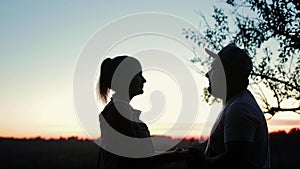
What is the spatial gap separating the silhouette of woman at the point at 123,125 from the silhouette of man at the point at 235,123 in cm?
37

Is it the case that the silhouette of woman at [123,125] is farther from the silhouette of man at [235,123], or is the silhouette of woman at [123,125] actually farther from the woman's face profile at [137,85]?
the silhouette of man at [235,123]

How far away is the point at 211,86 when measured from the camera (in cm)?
359

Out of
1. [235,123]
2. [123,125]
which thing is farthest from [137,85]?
[235,123]

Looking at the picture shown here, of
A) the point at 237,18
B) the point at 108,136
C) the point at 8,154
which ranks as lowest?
the point at 8,154

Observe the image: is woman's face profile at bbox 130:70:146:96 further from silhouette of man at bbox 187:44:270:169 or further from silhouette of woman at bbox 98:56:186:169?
silhouette of man at bbox 187:44:270:169

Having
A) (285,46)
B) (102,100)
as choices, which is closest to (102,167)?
(102,100)

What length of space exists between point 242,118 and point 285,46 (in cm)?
844

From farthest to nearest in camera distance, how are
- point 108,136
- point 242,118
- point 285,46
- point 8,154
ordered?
point 8,154 < point 285,46 < point 108,136 < point 242,118

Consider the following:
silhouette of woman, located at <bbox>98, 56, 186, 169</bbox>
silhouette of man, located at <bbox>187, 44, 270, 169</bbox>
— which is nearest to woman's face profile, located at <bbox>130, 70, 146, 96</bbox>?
silhouette of woman, located at <bbox>98, 56, 186, 169</bbox>

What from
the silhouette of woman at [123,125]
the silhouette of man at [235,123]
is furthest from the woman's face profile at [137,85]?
the silhouette of man at [235,123]

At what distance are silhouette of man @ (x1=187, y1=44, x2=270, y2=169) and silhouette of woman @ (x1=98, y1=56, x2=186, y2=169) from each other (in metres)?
0.37

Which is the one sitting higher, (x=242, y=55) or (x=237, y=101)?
(x=242, y=55)

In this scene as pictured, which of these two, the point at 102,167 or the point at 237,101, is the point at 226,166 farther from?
the point at 102,167

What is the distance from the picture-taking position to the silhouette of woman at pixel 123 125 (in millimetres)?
3400
